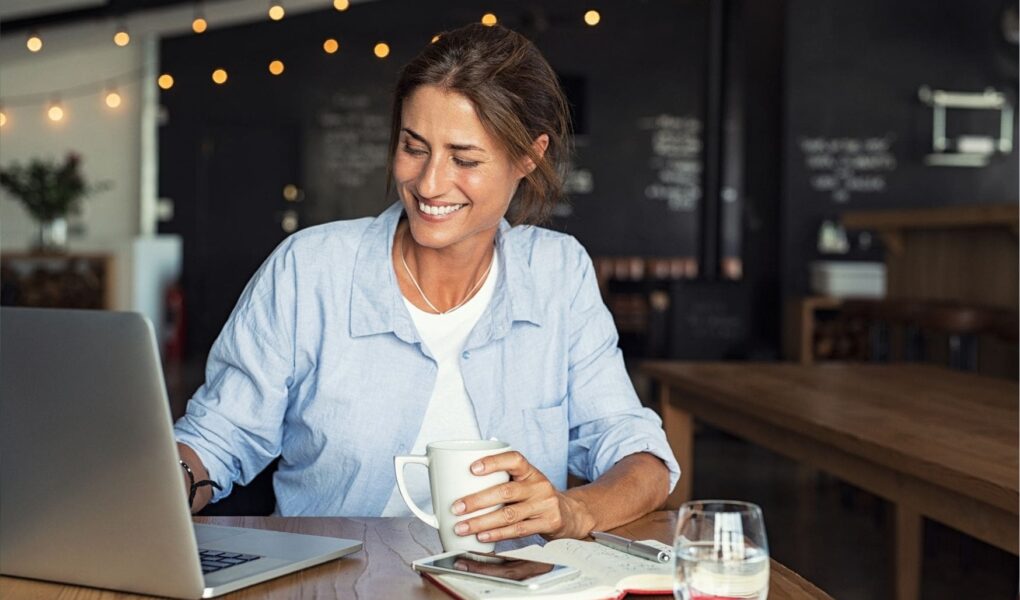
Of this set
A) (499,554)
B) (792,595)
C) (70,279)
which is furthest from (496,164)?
(70,279)

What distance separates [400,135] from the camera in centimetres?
167

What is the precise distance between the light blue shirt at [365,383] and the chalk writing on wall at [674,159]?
10060mm

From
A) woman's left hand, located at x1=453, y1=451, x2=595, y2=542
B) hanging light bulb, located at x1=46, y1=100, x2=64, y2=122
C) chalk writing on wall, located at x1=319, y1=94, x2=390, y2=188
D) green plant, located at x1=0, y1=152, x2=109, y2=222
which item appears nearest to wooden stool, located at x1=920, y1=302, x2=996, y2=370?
woman's left hand, located at x1=453, y1=451, x2=595, y2=542

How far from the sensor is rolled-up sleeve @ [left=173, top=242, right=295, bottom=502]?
1581mm

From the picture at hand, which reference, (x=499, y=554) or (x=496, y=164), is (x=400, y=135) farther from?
(x=499, y=554)

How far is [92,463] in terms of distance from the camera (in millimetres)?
955

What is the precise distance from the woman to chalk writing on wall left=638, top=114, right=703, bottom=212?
10.0 meters

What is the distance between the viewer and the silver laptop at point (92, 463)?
913mm

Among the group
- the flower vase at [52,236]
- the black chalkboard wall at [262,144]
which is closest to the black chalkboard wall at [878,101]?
the black chalkboard wall at [262,144]

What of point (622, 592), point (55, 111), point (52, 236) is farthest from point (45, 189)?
point (622, 592)

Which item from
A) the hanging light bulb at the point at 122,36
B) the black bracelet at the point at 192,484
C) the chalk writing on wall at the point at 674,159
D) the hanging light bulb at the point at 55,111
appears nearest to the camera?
the black bracelet at the point at 192,484

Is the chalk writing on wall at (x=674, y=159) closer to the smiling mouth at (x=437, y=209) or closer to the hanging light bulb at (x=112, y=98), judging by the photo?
the hanging light bulb at (x=112, y=98)

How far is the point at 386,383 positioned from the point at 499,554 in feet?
1.93

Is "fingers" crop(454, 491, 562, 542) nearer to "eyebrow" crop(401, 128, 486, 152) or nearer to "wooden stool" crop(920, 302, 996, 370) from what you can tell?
"eyebrow" crop(401, 128, 486, 152)
